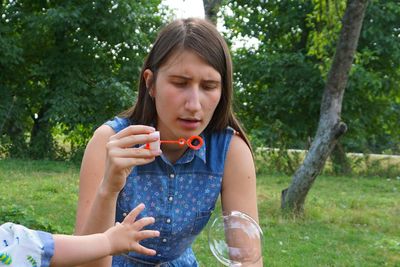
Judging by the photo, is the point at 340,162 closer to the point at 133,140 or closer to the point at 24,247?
the point at 133,140

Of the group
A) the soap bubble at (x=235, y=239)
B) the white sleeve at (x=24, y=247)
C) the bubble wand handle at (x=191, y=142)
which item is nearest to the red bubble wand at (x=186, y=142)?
the bubble wand handle at (x=191, y=142)

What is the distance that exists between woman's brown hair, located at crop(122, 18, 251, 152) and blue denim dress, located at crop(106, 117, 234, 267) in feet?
0.27

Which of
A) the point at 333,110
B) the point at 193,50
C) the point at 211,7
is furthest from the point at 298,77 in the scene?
the point at 193,50

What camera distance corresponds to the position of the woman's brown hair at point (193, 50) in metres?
1.93

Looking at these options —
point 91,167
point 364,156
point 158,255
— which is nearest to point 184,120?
point 91,167

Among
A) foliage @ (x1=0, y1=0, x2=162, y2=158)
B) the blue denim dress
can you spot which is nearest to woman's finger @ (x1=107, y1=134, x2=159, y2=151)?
the blue denim dress

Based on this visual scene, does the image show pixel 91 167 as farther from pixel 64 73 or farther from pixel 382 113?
pixel 382 113

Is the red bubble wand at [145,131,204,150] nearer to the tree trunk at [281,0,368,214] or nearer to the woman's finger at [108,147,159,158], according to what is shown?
the woman's finger at [108,147,159,158]

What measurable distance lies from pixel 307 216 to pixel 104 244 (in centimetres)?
497

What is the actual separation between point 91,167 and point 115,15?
32.7 ft

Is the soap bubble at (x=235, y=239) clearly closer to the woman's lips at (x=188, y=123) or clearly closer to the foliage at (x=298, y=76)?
the woman's lips at (x=188, y=123)

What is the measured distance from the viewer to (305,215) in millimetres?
6371

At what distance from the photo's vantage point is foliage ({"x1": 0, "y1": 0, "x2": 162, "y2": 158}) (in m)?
11.5

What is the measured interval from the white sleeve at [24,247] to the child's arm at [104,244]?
0.03 meters
